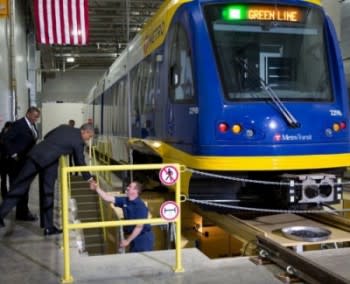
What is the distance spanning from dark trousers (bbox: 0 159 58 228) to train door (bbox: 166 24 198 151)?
1515 millimetres

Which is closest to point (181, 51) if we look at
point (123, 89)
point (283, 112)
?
point (283, 112)

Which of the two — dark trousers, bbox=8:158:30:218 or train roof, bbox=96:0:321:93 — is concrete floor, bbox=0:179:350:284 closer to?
dark trousers, bbox=8:158:30:218

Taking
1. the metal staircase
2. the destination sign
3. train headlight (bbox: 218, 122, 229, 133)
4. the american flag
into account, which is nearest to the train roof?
the destination sign

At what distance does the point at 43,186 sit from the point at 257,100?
8.59 feet

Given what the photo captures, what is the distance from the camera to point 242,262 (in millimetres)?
4648

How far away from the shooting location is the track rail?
12.6 feet

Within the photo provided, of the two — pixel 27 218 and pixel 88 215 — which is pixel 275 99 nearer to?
pixel 27 218

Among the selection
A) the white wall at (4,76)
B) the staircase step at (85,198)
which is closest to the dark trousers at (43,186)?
the staircase step at (85,198)

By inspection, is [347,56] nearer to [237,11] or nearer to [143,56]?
[143,56]

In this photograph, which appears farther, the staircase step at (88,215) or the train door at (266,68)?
the staircase step at (88,215)

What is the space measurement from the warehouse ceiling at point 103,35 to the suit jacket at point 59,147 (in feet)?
20.0

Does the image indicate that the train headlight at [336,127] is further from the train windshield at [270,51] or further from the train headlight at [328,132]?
the train windshield at [270,51]

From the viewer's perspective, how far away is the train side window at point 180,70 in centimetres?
592

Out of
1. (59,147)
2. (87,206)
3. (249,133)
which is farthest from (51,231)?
(87,206)
